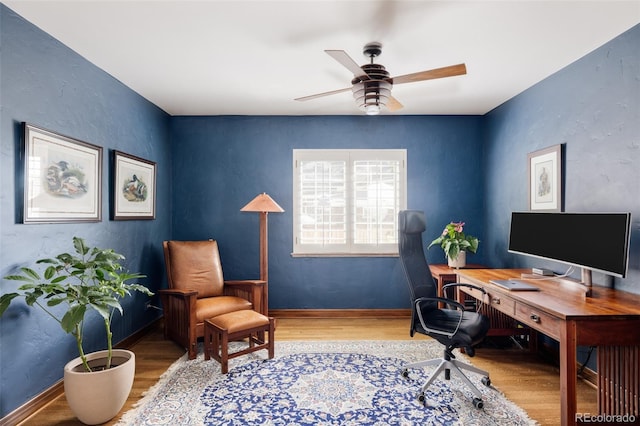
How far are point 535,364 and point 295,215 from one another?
9.62 ft

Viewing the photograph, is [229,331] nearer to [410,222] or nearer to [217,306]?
[217,306]

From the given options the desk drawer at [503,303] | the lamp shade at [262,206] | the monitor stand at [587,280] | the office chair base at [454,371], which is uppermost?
the lamp shade at [262,206]

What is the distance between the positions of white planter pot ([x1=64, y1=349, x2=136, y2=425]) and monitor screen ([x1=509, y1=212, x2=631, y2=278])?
3228 millimetres

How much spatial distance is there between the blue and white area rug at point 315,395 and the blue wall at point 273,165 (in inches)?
35.6

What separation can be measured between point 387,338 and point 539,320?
5.88ft

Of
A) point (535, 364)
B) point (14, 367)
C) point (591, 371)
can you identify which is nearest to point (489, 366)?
point (535, 364)

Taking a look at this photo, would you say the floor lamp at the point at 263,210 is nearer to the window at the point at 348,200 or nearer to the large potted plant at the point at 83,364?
the window at the point at 348,200

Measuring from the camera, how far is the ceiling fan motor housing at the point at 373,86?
7.88 ft

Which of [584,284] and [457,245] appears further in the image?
[457,245]

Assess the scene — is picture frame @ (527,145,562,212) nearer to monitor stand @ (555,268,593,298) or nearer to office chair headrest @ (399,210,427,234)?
monitor stand @ (555,268,593,298)

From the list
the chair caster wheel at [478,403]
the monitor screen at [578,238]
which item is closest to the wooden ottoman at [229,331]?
the chair caster wheel at [478,403]

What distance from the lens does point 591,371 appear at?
2.66 meters

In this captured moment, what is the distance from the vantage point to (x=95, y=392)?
6.94ft

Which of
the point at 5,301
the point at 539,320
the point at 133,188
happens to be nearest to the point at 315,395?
the point at 539,320
